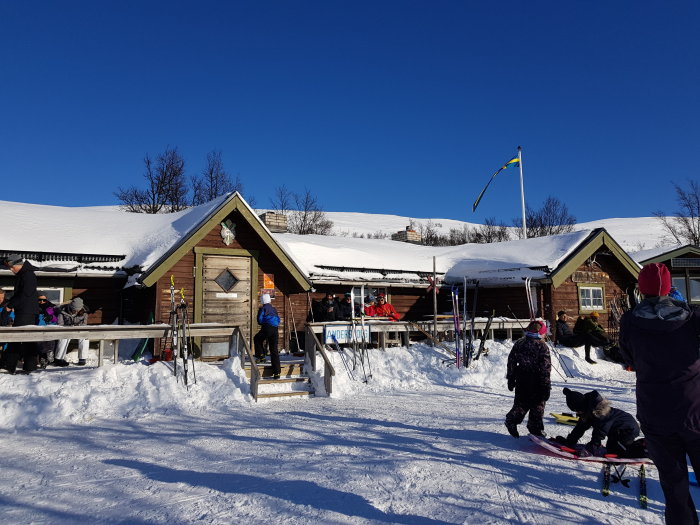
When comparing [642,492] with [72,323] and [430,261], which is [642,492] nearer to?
[72,323]

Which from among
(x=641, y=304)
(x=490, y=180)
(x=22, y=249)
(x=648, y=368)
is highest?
(x=490, y=180)

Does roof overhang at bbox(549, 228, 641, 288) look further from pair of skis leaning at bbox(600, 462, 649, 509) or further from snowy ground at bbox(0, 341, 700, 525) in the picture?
pair of skis leaning at bbox(600, 462, 649, 509)

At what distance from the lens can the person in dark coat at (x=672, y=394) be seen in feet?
9.80

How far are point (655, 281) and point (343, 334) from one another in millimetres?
8360

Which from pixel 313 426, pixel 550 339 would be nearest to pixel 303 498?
pixel 313 426

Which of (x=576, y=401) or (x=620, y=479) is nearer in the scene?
(x=620, y=479)

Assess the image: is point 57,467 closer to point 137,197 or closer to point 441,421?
point 441,421

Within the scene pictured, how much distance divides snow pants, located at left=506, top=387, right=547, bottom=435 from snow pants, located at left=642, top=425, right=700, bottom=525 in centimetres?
293

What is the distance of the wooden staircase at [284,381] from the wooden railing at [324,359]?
28 centimetres

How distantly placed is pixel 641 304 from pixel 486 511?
79.2 inches

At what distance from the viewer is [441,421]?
701 centimetres

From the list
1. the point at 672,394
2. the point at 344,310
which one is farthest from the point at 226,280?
the point at 672,394

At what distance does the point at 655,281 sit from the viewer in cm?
324

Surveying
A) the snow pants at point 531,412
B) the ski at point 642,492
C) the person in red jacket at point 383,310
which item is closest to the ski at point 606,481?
the ski at point 642,492
